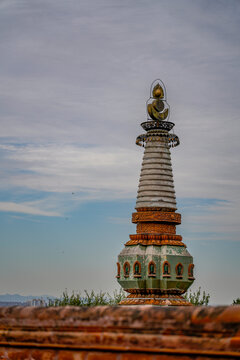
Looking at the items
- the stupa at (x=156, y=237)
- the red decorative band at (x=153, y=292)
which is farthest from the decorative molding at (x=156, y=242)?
the red decorative band at (x=153, y=292)

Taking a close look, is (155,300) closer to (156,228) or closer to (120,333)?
(156,228)

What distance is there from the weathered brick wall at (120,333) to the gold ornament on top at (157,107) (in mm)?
30369

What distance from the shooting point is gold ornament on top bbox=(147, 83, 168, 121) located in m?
36.2

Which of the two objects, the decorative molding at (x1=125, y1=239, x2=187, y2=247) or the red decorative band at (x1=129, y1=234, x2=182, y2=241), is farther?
the red decorative band at (x1=129, y1=234, x2=182, y2=241)

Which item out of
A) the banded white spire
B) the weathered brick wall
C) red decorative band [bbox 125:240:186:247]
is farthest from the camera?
the banded white spire

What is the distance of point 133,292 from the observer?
34375 millimetres

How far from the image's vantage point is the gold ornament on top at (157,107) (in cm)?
3622

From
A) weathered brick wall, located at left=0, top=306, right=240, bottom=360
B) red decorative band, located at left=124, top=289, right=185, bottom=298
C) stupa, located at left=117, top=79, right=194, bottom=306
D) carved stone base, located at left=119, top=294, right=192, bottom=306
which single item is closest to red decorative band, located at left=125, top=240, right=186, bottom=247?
stupa, located at left=117, top=79, right=194, bottom=306

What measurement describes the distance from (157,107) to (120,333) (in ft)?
102

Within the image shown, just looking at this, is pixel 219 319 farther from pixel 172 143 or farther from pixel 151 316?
pixel 172 143

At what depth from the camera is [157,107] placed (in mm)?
36344

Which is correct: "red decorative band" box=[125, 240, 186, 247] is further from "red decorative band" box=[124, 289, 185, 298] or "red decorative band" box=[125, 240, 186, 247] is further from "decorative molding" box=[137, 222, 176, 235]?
"red decorative band" box=[124, 289, 185, 298]

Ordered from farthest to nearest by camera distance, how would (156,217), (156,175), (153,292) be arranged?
(156,175), (156,217), (153,292)

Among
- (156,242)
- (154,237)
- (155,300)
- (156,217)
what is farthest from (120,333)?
(156,217)
